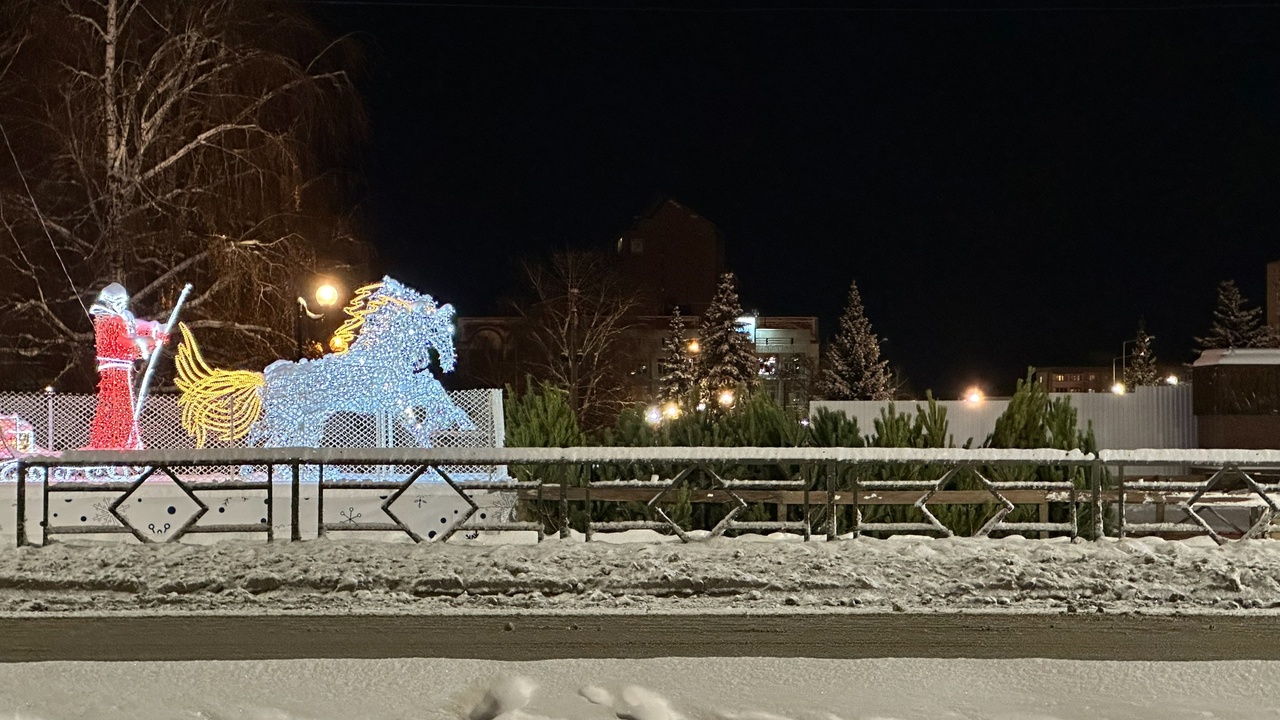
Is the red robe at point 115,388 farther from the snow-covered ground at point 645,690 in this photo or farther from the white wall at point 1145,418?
the white wall at point 1145,418

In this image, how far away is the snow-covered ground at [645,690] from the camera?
17.9 feet

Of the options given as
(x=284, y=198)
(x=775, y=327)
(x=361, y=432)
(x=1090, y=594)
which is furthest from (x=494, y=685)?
(x=775, y=327)

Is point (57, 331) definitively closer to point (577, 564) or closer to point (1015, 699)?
point (577, 564)

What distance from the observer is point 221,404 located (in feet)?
50.9

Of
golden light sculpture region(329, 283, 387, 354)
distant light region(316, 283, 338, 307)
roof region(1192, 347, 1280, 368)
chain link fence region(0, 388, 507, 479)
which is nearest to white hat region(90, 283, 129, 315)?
chain link fence region(0, 388, 507, 479)

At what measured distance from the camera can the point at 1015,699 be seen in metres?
5.68

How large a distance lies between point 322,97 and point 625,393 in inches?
969

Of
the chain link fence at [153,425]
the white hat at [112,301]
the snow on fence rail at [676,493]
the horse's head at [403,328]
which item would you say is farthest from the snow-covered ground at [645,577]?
the white hat at [112,301]

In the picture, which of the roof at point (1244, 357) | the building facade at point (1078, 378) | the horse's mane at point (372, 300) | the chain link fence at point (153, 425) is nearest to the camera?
the chain link fence at point (153, 425)

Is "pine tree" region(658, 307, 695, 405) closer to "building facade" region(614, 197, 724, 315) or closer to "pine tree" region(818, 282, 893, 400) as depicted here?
"pine tree" region(818, 282, 893, 400)

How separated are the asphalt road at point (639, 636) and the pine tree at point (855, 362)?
4426 centimetres

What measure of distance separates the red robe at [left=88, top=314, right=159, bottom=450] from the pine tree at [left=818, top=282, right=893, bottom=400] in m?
40.1

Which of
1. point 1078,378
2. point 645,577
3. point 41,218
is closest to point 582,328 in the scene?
point 41,218

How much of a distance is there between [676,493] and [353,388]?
18.9 ft
